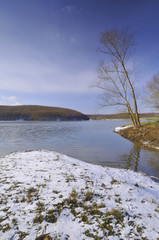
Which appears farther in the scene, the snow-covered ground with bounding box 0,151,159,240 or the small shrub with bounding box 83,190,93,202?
the small shrub with bounding box 83,190,93,202

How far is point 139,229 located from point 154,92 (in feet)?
68.3

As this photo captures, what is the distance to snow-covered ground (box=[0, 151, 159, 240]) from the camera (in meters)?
2.41

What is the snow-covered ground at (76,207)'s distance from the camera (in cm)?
241

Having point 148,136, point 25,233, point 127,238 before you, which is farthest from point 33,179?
point 148,136

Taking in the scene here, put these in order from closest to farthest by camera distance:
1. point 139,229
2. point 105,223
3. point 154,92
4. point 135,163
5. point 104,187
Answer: point 139,229
point 105,223
point 104,187
point 135,163
point 154,92

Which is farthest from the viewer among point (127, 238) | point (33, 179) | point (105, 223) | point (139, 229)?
point (33, 179)

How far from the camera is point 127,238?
2.28m

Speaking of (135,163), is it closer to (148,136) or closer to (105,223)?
(105,223)

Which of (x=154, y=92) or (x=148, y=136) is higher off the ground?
(x=154, y=92)

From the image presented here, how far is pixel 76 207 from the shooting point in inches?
123

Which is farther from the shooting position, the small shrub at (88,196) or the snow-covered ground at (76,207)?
the small shrub at (88,196)

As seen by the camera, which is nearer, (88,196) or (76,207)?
(76,207)

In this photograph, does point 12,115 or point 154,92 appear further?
point 12,115

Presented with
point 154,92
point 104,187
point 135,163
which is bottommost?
point 135,163
